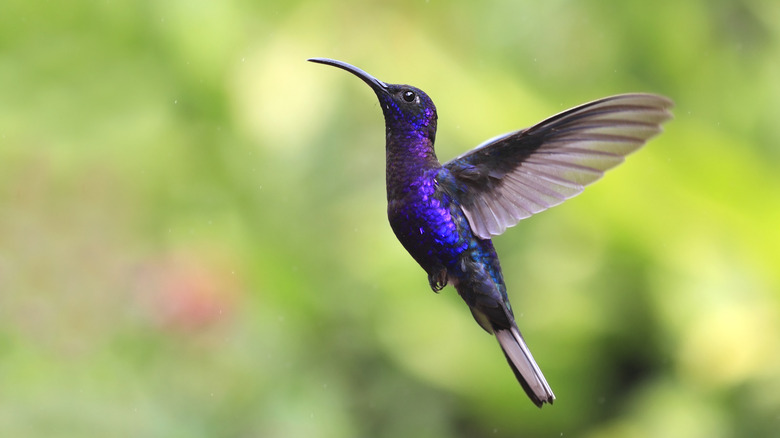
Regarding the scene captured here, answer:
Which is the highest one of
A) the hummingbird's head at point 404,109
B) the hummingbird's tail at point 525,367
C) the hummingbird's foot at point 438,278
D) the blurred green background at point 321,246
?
the hummingbird's head at point 404,109

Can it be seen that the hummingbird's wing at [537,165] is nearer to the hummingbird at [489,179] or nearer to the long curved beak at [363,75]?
the hummingbird at [489,179]

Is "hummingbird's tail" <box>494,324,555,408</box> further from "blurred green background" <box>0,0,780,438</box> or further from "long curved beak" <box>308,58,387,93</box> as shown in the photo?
"blurred green background" <box>0,0,780,438</box>

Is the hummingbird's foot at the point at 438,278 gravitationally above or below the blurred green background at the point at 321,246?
above

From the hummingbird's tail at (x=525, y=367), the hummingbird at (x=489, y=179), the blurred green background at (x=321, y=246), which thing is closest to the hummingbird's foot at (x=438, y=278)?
the hummingbird at (x=489, y=179)

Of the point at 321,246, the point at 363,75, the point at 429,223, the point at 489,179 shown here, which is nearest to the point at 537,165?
the point at 489,179

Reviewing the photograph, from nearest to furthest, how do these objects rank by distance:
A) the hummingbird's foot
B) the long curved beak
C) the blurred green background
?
1. the long curved beak
2. the hummingbird's foot
3. the blurred green background

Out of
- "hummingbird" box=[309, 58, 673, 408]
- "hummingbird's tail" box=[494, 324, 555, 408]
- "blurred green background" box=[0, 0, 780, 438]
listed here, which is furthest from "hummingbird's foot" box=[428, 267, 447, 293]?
"blurred green background" box=[0, 0, 780, 438]

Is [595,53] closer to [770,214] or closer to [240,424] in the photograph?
[770,214]

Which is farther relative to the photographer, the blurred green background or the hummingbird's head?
the blurred green background
